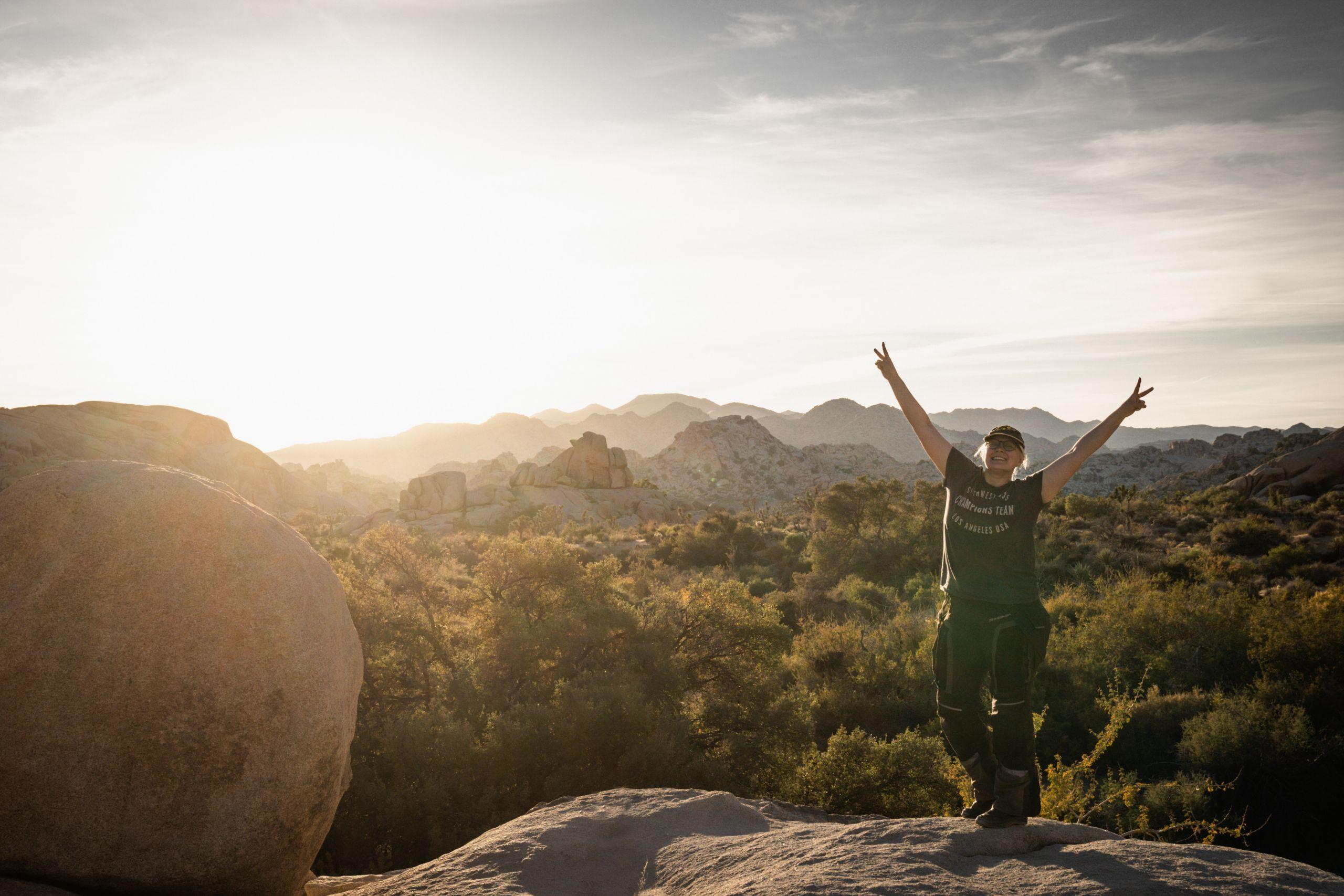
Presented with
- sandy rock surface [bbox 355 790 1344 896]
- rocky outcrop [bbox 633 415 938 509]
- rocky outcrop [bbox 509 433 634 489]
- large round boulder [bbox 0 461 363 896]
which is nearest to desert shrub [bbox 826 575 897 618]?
sandy rock surface [bbox 355 790 1344 896]

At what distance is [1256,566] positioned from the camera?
64.2ft

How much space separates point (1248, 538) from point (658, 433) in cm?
11885

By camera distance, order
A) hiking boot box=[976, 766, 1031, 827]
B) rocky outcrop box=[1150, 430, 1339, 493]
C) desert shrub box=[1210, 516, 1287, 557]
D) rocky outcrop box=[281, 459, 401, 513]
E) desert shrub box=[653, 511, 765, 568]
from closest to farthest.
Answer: hiking boot box=[976, 766, 1031, 827] → desert shrub box=[1210, 516, 1287, 557] → desert shrub box=[653, 511, 765, 568] → rocky outcrop box=[1150, 430, 1339, 493] → rocky outcrop box=[281, 459, 401, 513]

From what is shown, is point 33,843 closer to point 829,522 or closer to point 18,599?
point 18,599

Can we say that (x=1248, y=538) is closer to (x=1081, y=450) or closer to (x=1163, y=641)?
(x=1163, y=641)

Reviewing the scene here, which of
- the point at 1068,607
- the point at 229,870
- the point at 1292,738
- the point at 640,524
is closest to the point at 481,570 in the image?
the point at 229,870

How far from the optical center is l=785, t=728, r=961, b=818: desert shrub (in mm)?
7707

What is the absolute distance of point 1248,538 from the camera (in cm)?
2192

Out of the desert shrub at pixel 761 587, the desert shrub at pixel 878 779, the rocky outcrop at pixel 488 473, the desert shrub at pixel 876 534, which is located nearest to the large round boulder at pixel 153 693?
the desert shrub at pixel 878 779

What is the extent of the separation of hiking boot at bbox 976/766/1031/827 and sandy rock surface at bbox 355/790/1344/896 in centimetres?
7

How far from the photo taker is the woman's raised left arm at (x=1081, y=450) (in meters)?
4.13

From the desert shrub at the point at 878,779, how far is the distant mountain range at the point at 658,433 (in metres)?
108

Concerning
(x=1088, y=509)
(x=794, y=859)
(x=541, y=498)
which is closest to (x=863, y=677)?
(x=794, y=859)

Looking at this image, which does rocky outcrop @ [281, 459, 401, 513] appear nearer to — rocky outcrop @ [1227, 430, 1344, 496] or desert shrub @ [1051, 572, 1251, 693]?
desert shrub @ [1051, 572, 1251, 693]
